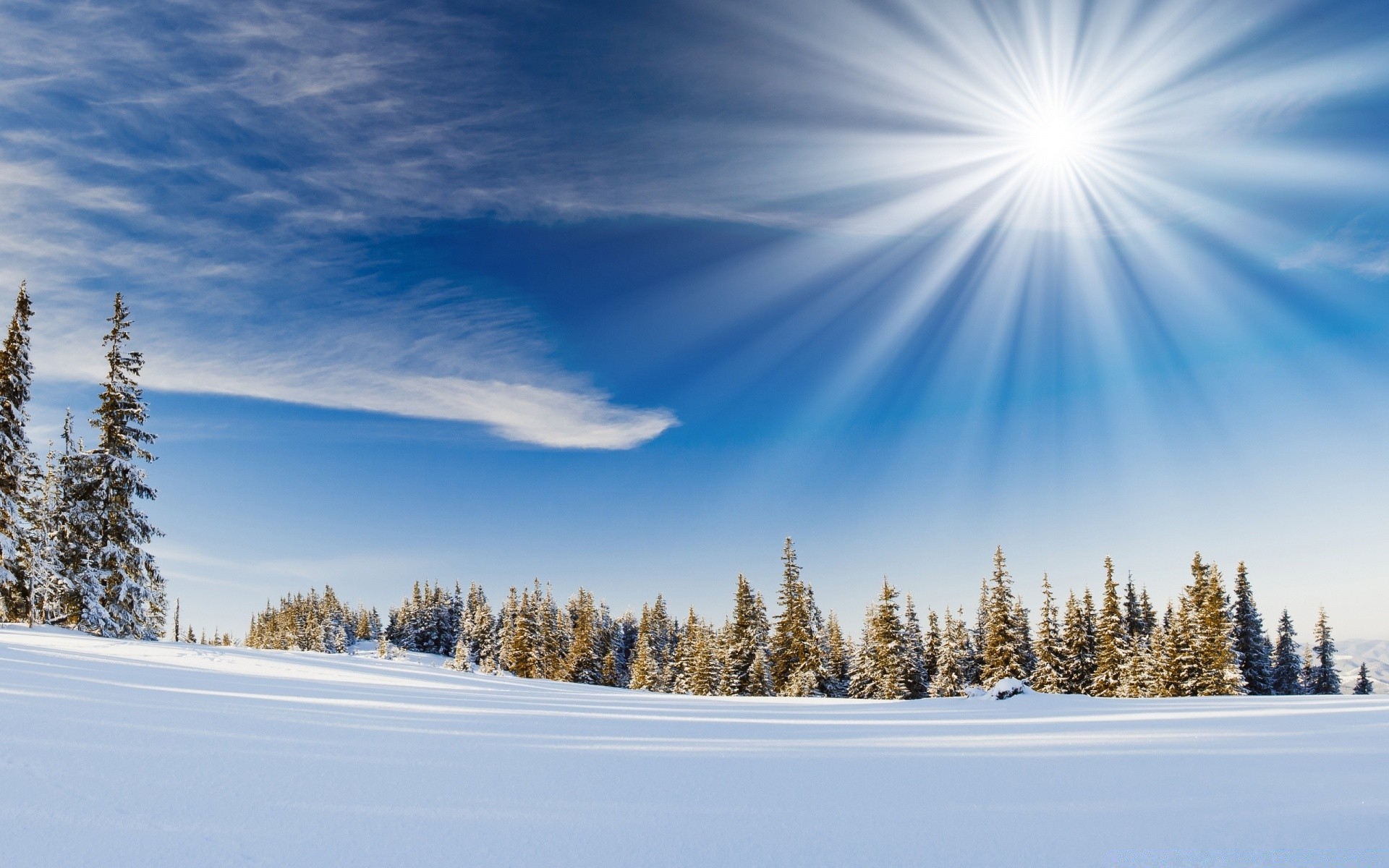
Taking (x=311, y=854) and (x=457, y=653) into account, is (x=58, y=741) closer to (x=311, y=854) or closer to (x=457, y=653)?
(x=311, y=854)

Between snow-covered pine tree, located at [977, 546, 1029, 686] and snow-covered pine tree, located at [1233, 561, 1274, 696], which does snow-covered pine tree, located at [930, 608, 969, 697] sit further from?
snow-covered pine tree, located at [1233, 561, 1274, 696]

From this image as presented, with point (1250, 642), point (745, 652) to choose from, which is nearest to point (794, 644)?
point (745, 652)

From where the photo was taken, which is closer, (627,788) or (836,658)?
(627,788)

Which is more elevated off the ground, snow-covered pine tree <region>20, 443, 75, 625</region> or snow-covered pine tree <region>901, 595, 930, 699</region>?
snow-covered pine tree <region>20, 443, 75, 625</region>

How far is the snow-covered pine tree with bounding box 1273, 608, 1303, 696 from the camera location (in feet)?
196

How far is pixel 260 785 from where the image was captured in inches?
219

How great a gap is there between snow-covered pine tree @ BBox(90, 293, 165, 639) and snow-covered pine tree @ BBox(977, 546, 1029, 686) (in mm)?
48788

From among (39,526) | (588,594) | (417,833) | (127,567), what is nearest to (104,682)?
(417,833)

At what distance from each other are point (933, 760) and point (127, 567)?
34289 millimetres

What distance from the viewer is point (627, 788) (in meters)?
6.54

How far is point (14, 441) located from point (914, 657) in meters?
56.1

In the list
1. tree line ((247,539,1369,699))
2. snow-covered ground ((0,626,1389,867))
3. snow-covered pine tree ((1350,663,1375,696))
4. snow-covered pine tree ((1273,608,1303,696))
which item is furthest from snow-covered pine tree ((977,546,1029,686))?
snow-covered pine tree ((1350,663,1375,696))

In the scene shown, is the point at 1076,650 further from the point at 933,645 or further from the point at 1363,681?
the point at 1363,681

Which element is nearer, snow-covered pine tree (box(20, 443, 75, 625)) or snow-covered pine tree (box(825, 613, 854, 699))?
snow-covered pine tree (box(20, 443, 75, 625))
